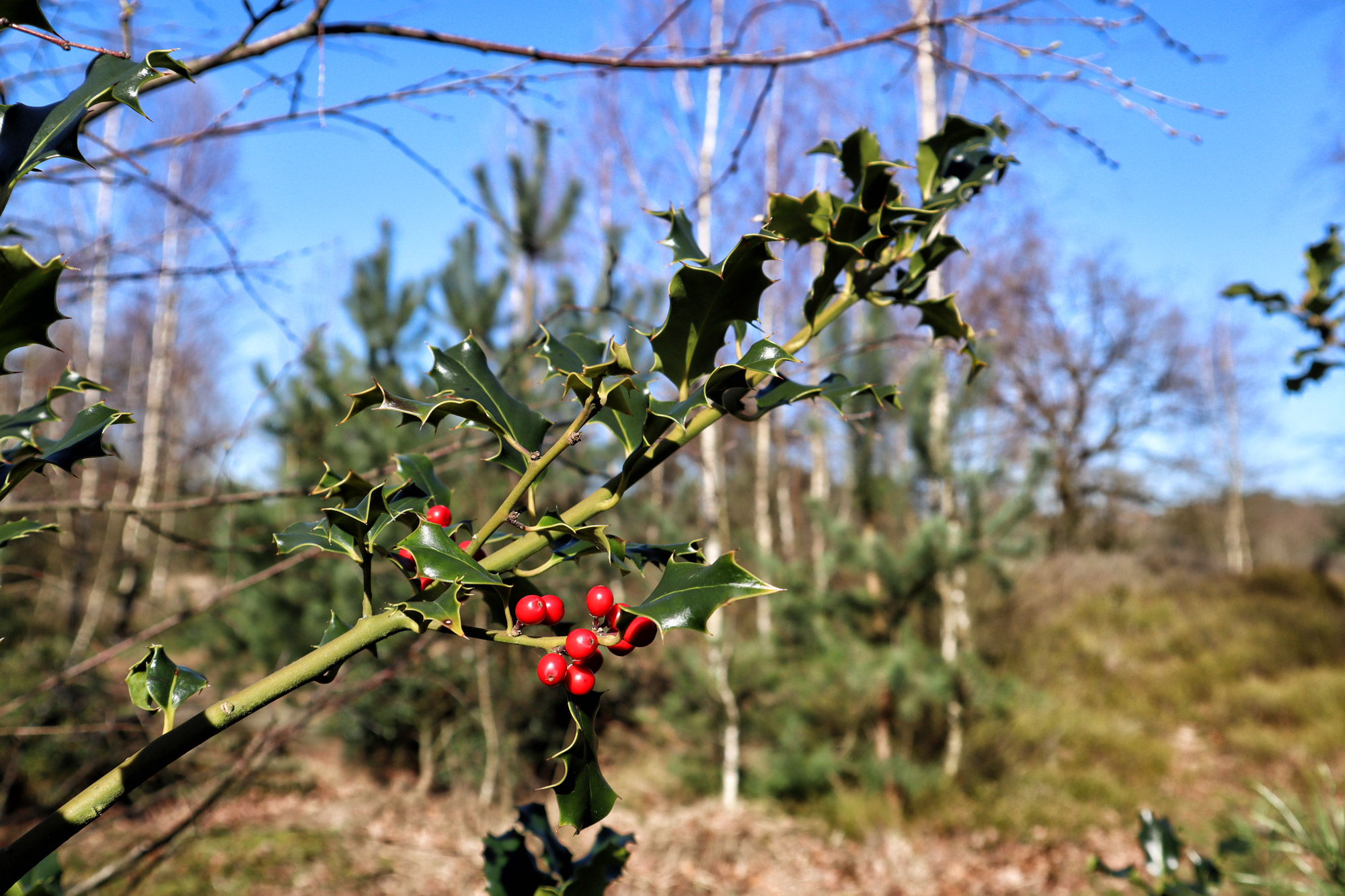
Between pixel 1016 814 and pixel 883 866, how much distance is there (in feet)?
3.97

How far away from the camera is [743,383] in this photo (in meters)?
0.62

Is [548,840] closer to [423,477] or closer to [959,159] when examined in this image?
[423,477]

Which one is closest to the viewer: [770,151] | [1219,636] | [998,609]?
[998,609]

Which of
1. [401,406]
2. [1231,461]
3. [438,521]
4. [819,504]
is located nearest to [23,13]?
[401,406]

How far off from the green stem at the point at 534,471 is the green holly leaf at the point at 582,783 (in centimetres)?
14

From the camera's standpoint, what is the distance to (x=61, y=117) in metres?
0.51

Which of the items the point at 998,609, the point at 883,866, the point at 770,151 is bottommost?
the point at 883,866

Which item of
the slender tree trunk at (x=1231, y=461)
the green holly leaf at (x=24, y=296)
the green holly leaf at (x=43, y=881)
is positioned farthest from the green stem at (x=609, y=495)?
the slender tree trunk at (x=1231, y=461)

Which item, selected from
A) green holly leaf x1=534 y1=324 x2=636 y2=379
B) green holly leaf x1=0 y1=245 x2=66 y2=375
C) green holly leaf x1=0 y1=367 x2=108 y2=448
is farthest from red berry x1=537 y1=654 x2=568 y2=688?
green holly leaf x1=0 y1=367 x2=108 y2=448

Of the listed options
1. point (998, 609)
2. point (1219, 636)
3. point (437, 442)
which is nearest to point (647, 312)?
point (998, 609)

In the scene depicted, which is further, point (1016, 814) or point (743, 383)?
point (1016, 814)

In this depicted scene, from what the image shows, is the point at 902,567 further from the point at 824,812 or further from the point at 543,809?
the point at 543,809

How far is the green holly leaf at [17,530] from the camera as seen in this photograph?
0.68 m

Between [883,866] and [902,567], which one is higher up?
[902,567]
